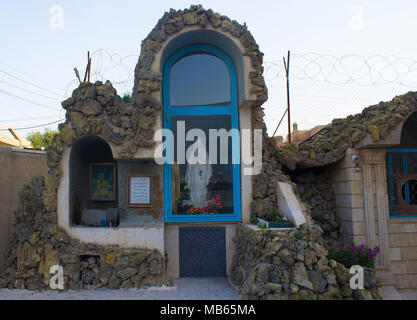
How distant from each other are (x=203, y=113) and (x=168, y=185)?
79.0 inches

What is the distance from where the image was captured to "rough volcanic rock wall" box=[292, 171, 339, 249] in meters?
8.55

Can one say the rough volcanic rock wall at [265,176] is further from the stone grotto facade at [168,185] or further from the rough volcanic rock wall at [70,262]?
the rough volcanic rock wall at [70,262]

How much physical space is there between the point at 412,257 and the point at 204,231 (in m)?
5.18

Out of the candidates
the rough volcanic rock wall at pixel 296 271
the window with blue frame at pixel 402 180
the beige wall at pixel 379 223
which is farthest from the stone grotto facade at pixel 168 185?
the window with blue frame at pixel 402 180

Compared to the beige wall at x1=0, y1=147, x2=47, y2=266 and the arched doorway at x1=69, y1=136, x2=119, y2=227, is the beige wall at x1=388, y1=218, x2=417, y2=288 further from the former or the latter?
the beige wall at x1=0, y1=147, x2=47, y2=266

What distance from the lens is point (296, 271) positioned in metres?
5.53

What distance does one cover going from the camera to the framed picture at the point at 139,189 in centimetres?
804

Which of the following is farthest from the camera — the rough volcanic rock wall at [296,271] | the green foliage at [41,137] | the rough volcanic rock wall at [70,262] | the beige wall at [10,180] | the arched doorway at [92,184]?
the green foliage at [41,137]

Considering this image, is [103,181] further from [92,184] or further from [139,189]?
[139,189]

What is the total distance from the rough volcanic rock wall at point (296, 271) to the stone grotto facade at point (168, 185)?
0.17m

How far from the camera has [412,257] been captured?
8070 mm

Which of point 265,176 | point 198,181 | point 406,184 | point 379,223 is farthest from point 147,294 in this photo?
point 406,184

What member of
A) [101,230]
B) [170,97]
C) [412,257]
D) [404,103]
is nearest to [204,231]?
[101,230]

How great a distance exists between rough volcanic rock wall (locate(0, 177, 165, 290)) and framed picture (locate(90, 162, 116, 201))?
191 cm
